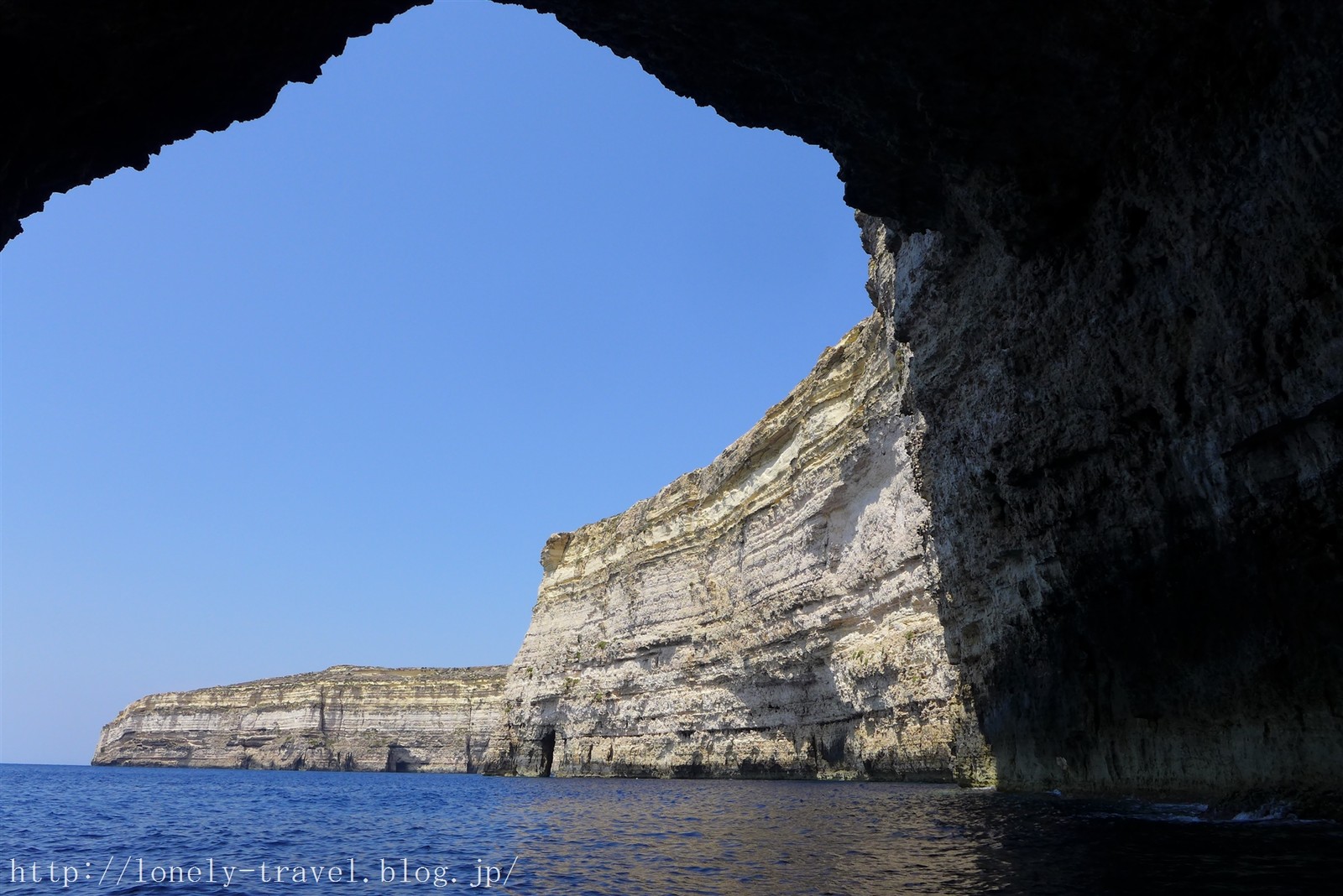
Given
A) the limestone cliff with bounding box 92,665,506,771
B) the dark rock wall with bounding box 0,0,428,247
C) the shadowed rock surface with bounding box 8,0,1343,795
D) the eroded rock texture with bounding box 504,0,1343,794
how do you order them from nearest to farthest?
the dark rock wall with bounding box 0,0,428,247 < the shadowed rock surface with bounding box 8,0,1343,795 < the eroded rock texture with bounding box 504,0,1343,794 < the limestone cliff with bounding box 92,665,506,771

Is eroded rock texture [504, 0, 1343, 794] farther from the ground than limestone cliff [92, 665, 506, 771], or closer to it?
farther from the ground

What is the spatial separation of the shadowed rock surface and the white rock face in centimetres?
748

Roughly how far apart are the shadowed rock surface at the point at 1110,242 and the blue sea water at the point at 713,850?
186 centimetres

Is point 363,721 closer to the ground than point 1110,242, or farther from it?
closer to the ground

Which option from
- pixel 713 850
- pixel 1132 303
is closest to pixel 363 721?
pixel 713 850

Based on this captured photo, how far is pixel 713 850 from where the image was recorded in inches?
448

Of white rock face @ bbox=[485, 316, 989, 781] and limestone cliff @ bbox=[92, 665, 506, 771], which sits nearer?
white rock face @ bbox=[485, 316, 989, 781]

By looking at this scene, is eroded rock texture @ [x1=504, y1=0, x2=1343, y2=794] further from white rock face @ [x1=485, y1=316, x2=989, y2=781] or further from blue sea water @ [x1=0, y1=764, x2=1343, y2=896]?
white rock face @ [x1=485, y1=316, x2=989, y2=781]

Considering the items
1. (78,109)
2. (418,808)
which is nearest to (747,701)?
(418,808)

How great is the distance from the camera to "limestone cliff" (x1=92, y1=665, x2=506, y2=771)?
276 feet

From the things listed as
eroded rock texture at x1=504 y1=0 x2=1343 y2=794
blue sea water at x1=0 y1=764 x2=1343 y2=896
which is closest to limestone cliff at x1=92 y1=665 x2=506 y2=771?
blue sea water at x1=0 y1=764 x2=1343 y2=896

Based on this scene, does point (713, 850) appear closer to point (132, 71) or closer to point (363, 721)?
point (132, 71)

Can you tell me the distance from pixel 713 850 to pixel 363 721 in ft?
277

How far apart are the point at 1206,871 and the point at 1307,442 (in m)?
4.89
